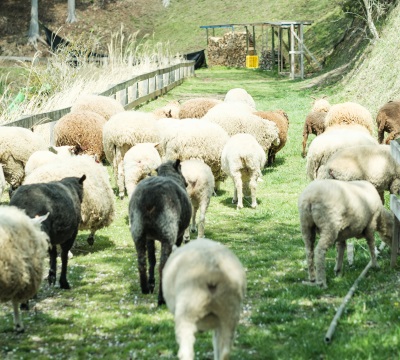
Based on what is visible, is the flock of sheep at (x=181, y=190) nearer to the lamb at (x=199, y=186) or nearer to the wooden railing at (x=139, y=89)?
the lamb at (x=199, y=186)

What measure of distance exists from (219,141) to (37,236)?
6.99m

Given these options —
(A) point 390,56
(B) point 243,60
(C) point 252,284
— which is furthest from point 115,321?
(B) point 243,60

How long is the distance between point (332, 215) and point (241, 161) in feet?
17.3

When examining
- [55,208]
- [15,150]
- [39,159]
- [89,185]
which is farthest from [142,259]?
[15,150]

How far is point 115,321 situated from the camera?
6836 mm

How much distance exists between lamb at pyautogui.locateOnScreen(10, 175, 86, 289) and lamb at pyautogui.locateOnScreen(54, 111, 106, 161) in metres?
5.47

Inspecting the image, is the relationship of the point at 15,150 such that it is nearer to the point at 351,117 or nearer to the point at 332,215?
the point at 332,215

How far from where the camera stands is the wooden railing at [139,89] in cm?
1451

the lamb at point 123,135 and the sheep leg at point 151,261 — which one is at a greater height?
the lamb at point 123,135

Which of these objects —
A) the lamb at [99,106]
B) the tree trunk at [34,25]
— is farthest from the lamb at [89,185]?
the tree trunk at [34,25]

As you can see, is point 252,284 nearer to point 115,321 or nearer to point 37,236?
point 115,321

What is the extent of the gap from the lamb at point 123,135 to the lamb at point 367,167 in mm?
4480

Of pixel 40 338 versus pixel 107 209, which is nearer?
pixel 40 338

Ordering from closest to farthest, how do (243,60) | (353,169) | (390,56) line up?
(353,169) < (390,56) < (243,60)
